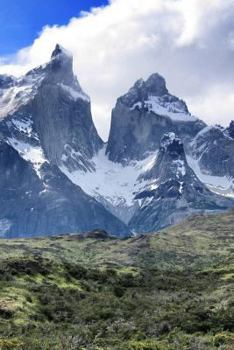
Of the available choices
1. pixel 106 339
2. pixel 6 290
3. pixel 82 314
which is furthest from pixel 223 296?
pixel 106 339

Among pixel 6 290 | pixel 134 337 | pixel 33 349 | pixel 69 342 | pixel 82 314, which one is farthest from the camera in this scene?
pixel 6 290

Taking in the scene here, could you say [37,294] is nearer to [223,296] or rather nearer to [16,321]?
[16,321]

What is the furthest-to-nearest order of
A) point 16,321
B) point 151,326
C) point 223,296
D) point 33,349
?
1. point 223,296
2. point 16,321
3. point 151,326
4. point 33,349

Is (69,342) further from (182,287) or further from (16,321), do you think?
(182,287)

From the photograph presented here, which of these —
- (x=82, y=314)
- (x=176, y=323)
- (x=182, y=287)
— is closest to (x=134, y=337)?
(x=176, y=323)

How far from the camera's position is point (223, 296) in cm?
7219

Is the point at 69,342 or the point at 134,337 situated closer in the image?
the point at 69,342

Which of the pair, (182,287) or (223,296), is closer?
(223,296)

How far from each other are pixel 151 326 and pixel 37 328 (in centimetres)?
882

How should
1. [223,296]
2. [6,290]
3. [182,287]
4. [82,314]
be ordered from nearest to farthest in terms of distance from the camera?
1. [82,314]
2. [6,290]
3. [223,296]
4. [182,287]

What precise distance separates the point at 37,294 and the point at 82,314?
8606 millimetres

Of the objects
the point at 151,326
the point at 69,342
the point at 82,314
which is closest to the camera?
the point at 69,342

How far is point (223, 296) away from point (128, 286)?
23.9m

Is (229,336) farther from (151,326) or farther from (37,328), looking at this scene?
(37,328)
